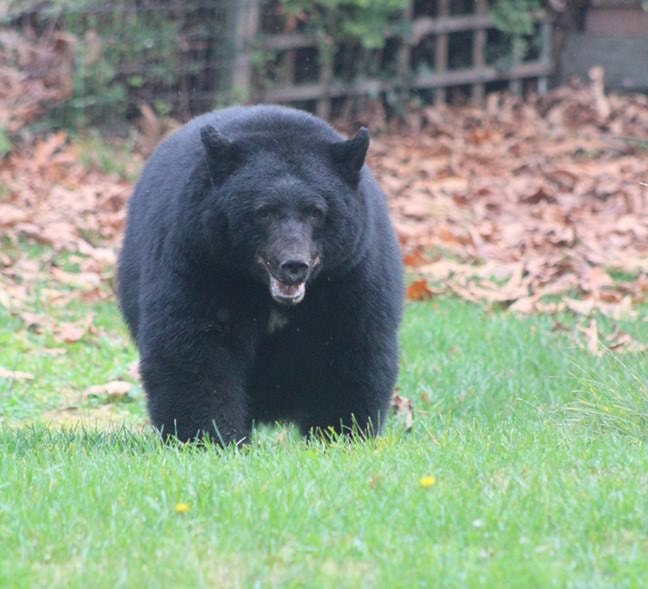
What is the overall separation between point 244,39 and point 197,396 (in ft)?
30.2

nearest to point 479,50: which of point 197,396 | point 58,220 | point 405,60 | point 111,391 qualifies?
point 405,60

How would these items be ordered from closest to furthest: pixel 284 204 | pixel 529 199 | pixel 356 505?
pixel 356 505 → pixel 284 204 → pixel 529 199

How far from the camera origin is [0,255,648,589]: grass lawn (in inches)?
148

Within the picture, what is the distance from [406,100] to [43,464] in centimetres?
1125

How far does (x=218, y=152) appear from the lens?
5.53 meters

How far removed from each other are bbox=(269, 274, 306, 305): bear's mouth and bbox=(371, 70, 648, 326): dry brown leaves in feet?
5.26

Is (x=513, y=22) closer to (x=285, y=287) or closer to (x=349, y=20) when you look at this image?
(x=349, y=20)

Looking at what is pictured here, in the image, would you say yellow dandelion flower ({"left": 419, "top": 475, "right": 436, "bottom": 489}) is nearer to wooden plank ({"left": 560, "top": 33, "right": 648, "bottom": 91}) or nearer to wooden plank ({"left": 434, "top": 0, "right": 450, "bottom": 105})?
wooden plank ({"left": 434, "top": 0, "right": 450, "bottom": 105})

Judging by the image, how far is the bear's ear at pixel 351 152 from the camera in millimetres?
5605

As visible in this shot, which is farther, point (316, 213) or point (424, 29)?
point (424, 29)

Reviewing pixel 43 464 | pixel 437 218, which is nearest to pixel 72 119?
pixel 437 218

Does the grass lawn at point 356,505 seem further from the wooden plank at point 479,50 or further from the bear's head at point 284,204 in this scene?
the wooden plank at point 479,50

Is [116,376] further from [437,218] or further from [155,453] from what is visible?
[437,218]

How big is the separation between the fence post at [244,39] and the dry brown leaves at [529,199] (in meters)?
1.62
